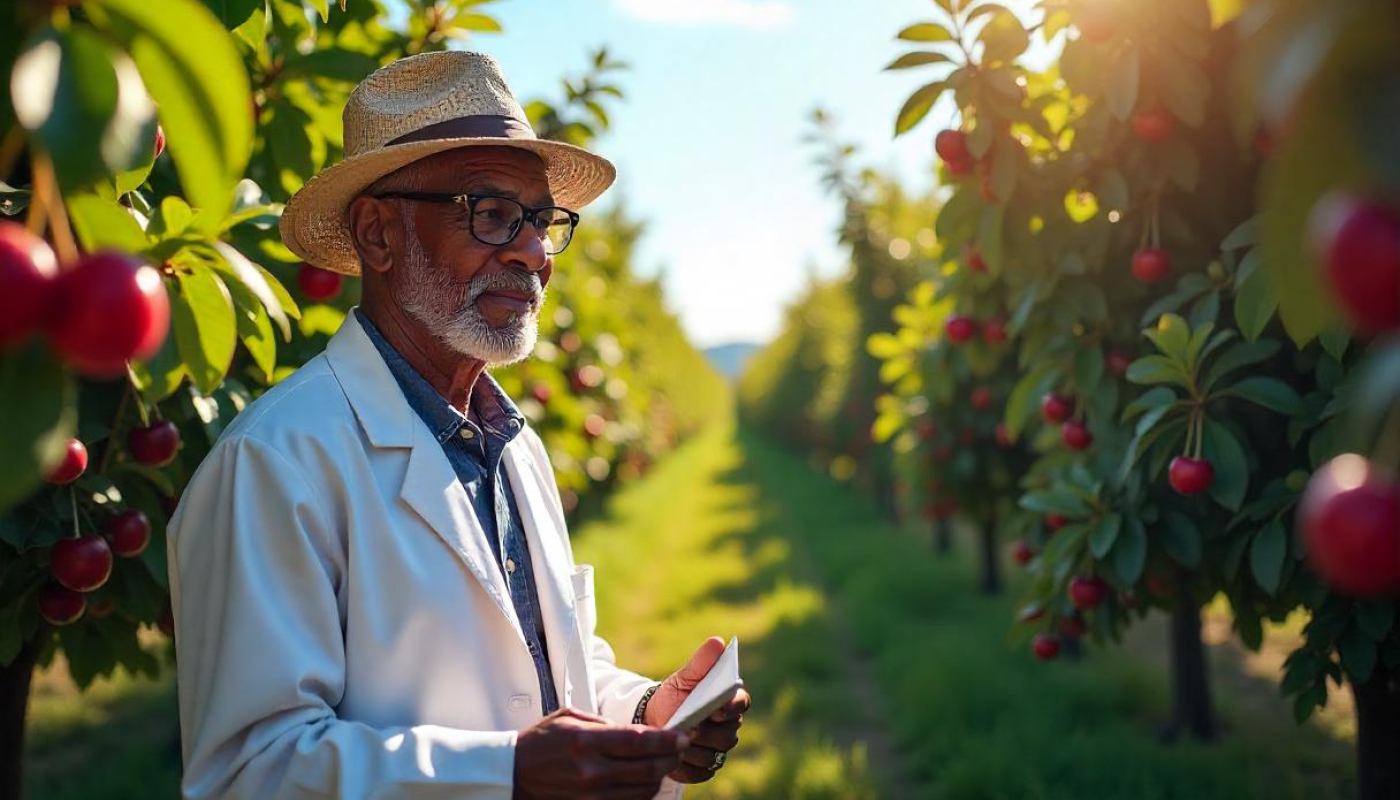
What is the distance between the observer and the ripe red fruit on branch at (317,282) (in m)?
2.64

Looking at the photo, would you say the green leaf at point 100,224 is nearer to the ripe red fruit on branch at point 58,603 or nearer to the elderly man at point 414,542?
the elderly man at point 414,542

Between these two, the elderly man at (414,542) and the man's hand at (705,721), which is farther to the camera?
the man's hand at (705,721)

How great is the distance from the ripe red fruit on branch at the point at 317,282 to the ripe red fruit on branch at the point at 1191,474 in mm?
2146

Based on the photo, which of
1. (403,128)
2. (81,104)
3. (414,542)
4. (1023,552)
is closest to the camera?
(81,104)

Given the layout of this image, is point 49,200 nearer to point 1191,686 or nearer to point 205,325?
point 205,325

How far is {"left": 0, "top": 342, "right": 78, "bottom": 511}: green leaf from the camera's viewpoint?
2.37 ft

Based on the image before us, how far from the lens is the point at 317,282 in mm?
2637

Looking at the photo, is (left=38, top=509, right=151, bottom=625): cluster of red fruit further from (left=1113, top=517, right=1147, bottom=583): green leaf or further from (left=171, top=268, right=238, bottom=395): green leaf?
A: (left=1113, top=517, right=1147, bottom=583): green leaf

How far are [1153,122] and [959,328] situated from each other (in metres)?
1.47

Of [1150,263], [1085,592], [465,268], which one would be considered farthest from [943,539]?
[465,268]

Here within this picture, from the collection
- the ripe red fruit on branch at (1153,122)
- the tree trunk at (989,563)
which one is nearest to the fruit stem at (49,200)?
the ripe red fruit on branch at (1153,122)

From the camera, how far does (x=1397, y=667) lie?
2.77 metres

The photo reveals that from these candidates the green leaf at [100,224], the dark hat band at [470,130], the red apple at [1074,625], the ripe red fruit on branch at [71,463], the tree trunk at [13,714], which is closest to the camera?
the green leaf at [100,224]

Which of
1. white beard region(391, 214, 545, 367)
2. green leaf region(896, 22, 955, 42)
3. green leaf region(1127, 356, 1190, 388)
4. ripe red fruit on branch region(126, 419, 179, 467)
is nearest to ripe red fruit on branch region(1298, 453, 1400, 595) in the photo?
white beard region(391, 214, 545, 367)
